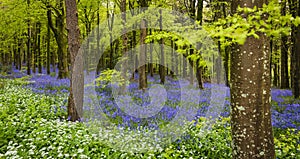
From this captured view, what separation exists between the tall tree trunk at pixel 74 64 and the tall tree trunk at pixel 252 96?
625 centimetres

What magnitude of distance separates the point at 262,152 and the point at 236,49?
1.41 meters

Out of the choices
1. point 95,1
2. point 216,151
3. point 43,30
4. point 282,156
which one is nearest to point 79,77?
point 216,151

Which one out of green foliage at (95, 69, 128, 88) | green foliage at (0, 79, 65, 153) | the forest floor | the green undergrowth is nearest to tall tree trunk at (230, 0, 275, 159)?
the forest floor

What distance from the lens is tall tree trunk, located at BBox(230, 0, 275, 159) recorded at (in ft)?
9.98

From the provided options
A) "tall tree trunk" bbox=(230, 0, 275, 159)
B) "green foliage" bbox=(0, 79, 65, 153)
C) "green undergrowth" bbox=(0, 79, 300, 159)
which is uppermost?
"tall tree trunk" bbox=(230, 0, 275, 159)

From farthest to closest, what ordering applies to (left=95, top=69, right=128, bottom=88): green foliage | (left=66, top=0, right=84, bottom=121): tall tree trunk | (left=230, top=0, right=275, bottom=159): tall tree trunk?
(left=95, top=69, right=128, bottom=88): green foliage, (left=66, top=0, right=84, bottom=121): tall tree trunk, (left=230, top=0, right=275, bottom=159): tall tree trunk

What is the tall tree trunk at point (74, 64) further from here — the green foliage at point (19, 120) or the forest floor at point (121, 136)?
the green foliage at point (19, 120)

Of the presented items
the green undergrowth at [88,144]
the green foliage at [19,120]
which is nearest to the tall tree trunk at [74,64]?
the green foliage at [19,120]

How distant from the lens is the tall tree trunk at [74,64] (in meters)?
8.12

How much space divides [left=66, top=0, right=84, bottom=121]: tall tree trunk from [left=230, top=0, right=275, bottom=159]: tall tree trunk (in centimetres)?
625

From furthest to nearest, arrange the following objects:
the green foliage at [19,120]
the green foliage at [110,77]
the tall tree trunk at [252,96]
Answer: the green foliage at [110,77] < the green foliage at [19,120] < the tall tree trunk at [252,96]

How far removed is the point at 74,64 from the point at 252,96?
6.57 meters

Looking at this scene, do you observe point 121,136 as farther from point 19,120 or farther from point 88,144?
point 19,120

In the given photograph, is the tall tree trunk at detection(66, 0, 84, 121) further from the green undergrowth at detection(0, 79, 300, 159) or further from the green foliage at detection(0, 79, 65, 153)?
the green undergrowth at detection(0, 79, 300, 159)
